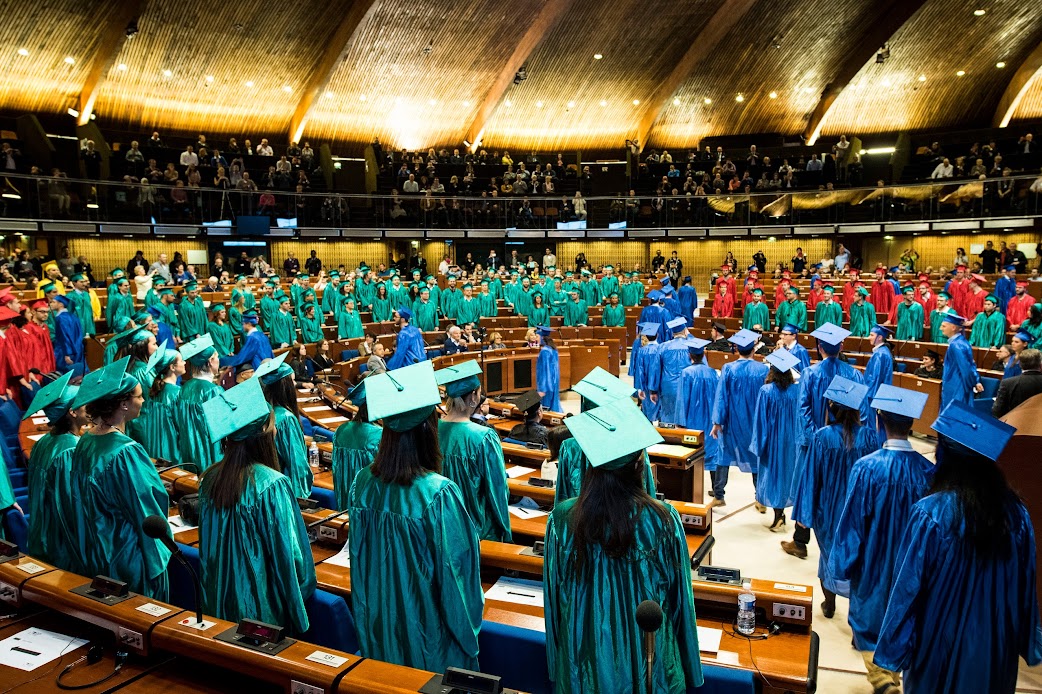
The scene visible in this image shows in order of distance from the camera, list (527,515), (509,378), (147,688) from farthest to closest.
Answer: (509,378)
(527,515)
(147,688)

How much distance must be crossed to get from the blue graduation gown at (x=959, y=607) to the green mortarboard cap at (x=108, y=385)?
147 inches

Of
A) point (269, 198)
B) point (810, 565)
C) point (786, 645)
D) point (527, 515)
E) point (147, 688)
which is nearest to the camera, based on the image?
point (147, 688)

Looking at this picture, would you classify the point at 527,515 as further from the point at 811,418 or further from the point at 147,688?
the point at 811,418

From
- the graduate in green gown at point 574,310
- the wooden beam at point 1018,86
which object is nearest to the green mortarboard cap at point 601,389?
the graduate in green gown at point 574,310

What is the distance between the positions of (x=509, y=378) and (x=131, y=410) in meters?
10.9

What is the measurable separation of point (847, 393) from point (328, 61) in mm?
25271

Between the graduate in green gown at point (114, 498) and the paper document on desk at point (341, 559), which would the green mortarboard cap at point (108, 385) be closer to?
the graduate in green gown at point (114, 498)

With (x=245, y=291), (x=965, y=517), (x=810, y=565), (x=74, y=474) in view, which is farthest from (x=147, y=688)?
(x=245, y=291)

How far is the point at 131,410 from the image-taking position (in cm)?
387

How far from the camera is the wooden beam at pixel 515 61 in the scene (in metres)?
27.6

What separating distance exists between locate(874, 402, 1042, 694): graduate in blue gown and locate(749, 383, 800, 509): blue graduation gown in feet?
14.3

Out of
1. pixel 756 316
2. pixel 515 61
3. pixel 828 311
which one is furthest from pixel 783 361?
pixel 515 61

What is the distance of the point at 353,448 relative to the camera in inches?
204

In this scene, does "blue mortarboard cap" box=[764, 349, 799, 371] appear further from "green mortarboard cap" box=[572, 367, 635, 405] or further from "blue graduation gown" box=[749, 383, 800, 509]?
"green mortarboard cap" box=[572, 367, 635, 405]
